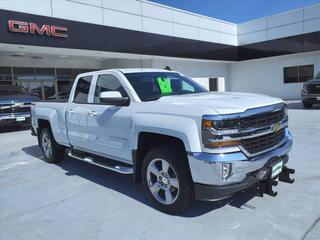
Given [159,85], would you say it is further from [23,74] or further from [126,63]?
[23,74]

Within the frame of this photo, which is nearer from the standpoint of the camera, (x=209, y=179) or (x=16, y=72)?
(x=209, y=179)

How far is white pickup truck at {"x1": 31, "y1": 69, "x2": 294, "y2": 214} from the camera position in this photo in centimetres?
340

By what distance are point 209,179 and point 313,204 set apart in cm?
166

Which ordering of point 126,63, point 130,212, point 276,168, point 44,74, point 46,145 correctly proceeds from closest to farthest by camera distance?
point 276,168, point 130,212, point 46,145, point 44,74, point 126,63

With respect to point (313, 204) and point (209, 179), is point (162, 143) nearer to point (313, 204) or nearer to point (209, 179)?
point (209, 179)

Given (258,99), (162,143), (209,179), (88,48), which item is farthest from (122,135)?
(88,48)

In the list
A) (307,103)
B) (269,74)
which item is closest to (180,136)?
(307,103)

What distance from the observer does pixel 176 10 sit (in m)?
20.8

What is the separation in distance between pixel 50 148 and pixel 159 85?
11.4ft

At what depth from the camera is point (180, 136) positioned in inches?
141

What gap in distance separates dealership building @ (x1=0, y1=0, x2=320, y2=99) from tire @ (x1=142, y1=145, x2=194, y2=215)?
1163 cm

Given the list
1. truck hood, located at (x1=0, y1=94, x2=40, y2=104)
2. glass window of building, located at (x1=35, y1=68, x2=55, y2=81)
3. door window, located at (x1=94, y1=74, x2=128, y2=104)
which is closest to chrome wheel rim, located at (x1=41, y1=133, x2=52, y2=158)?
door window, located at (x1=94, y1=74, x2=128, y2=104)

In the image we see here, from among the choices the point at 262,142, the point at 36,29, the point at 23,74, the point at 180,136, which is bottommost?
the point at 262,142

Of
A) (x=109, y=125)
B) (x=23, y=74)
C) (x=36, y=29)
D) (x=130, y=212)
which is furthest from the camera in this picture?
(x=23, y=74)
